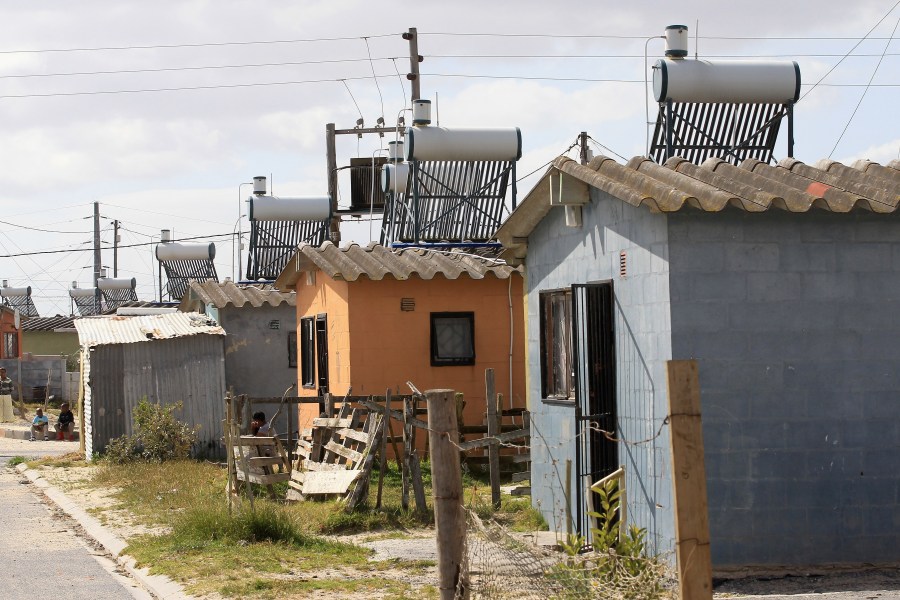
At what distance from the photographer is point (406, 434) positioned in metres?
14.4

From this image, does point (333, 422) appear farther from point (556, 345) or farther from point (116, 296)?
point (116, 296)

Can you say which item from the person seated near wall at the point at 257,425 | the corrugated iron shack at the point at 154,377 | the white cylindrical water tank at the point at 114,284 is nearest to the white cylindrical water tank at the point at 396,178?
the corrugated iron shack at the point at 154,377

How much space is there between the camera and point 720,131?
15109 mm

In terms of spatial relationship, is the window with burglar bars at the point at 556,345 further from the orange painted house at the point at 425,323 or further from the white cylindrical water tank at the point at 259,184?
the white cylindrical water tank at the point at 259,184

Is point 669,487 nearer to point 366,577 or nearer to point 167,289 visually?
point 366,577

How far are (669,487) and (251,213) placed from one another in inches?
686

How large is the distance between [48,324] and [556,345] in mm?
50812

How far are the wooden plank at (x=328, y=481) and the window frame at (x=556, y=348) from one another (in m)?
2.69

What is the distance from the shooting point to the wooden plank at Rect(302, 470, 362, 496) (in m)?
14.5

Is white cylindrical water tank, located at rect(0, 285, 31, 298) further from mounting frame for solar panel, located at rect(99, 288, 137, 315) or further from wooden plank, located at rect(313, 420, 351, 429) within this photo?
wooden plank, located at rect(313, 420, 351, 429)

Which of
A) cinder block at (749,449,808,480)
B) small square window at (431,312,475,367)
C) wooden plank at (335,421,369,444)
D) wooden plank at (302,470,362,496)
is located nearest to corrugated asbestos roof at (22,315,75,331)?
small square window at (431,312,475,367)

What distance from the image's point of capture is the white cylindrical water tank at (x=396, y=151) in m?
25.1

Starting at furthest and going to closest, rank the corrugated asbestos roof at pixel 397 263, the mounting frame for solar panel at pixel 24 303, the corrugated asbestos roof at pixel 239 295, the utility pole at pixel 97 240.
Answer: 1. the mounting frame for solar panel at pixel 24 303
2. the utility pole at pixel 97 240
3. the corrugated asbestos roof at pixel 239 295
4. the corrugated asbestos roof at pixel 397 263

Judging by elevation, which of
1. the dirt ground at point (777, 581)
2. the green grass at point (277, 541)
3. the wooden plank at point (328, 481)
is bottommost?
the dirt ground at point (777, 581)
